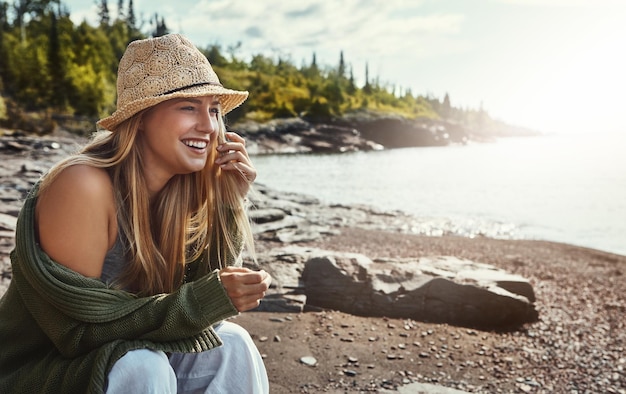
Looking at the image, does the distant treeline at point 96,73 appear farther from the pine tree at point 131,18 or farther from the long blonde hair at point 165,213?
the long blonde hair at point 165,213

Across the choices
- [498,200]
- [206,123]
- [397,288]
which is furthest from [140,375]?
[498,200]

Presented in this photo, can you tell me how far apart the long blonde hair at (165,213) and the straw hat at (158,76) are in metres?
0.11

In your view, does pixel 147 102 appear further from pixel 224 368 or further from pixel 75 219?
pixel 224 368

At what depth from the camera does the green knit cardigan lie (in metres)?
1.89

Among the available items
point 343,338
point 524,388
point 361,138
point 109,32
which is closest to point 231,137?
point 343,338

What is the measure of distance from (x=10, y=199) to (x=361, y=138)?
78.8 m

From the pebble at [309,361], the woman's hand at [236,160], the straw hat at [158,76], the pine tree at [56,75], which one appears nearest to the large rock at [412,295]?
the pebble at [309,361]

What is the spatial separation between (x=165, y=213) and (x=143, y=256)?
279 mm

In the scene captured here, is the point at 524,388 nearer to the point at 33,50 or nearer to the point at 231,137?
the point at 231,137

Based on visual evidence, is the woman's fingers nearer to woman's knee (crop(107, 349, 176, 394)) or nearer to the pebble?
woman's knee (crop(107, 349, 176, 394))

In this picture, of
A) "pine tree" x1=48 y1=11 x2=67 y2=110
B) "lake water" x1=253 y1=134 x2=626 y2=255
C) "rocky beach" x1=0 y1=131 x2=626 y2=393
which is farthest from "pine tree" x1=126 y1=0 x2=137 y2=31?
"rocky beach" x1=0 y1=131 x2=626 y2=393

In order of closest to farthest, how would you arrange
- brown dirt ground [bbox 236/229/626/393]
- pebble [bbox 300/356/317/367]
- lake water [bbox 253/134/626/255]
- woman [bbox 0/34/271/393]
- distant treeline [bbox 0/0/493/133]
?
woman [bbox 0/34/271/393], brown dirt ground [bbox 236/229/626/393], pebble [bbox 300/356/317/367], lake water [bbox 253/134/626/255], distant treeline [bbox 0/0/493/133]

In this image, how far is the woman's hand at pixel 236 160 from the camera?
8.95ft

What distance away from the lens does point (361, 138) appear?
87000 millimetres
